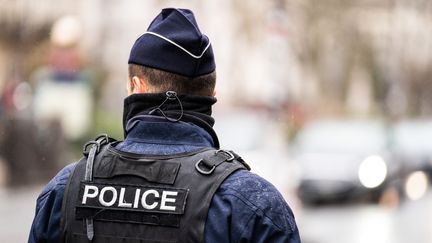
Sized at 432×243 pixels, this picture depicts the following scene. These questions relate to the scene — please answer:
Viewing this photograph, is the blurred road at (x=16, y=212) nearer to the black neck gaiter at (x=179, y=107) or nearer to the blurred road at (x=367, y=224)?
the blurred road at (x=367, y=224)

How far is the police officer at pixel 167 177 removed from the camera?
3.07 metres

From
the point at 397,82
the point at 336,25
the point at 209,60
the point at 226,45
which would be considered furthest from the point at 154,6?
the point at 209,60

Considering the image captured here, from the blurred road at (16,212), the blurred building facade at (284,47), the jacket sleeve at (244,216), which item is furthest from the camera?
the blurred building facade at (284,47)

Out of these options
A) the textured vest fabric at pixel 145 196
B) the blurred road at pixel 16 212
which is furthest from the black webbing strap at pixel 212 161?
the blurred road at pixel 16 212

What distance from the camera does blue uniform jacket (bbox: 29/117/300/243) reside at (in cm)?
305

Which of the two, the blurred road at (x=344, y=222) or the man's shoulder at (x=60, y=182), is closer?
the man's shoulder at (x=60, y=182)

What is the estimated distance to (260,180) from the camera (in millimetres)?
3125

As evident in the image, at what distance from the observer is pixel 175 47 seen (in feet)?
10.6

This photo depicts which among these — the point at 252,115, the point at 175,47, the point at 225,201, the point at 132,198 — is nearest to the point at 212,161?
the point at 225,201

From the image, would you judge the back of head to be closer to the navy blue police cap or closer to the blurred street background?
the navy blue police cap

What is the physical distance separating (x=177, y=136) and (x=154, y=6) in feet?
110

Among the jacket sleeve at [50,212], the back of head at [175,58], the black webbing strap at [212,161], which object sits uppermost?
the back of head at [175,58]

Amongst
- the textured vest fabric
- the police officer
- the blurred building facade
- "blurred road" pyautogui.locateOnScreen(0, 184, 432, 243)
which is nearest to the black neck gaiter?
the police officer

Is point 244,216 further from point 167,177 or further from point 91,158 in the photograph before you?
point 91,158
